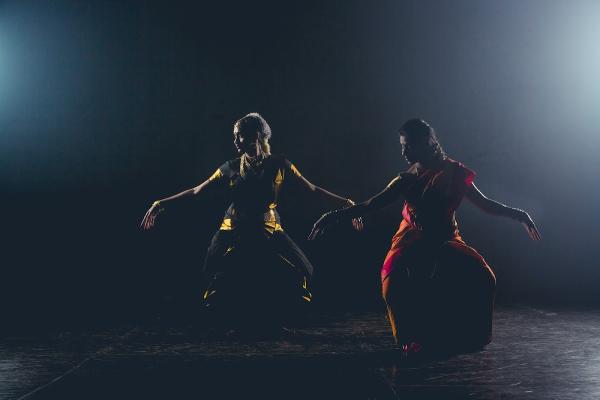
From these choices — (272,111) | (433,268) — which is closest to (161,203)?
(433,268)

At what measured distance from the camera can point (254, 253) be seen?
5020mm

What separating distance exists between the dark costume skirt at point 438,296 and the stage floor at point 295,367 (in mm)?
153

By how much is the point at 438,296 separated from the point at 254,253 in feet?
4.28

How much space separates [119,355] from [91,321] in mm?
1769

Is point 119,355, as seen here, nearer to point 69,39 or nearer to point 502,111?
point 69,39

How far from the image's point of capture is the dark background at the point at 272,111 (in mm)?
7469

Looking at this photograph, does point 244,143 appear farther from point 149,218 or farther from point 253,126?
point 149,218

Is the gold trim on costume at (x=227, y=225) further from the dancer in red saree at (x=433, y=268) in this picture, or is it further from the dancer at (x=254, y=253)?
the dancer in red saree at (x=433, y=268)

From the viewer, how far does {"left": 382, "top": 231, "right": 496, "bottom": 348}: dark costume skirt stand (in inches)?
166

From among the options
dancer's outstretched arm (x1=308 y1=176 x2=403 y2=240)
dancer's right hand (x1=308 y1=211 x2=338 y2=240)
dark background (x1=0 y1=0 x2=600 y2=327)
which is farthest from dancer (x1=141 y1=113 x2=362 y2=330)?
dark background (x1=0 y1=0 x2=600 y2=327)

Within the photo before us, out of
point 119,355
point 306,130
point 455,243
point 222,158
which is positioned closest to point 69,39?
point 222,158

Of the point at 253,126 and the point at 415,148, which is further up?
the point at 253,126

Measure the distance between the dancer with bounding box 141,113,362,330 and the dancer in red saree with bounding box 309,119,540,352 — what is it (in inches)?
33.0

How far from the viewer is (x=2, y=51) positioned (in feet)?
24.8
